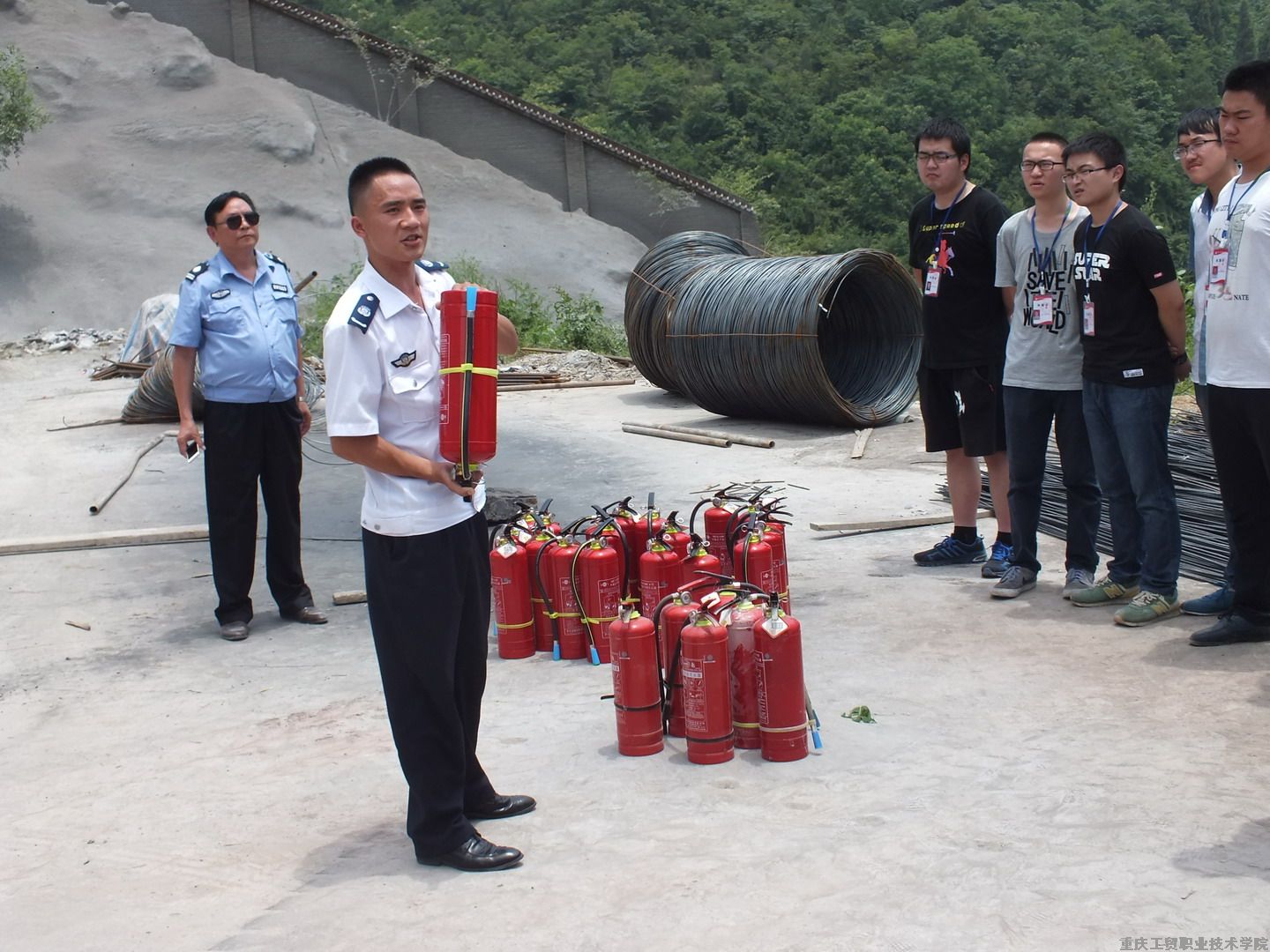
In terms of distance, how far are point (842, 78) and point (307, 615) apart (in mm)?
45833

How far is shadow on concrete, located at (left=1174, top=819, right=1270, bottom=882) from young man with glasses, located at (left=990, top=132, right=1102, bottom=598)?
2411 millimetres

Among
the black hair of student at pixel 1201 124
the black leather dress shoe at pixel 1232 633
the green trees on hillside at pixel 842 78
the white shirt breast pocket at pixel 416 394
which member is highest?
the green trees on hillside at pixel 842 78

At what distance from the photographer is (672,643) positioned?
15.1 ft

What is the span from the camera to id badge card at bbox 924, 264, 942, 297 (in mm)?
6484

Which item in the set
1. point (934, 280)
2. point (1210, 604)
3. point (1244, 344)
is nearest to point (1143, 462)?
point (1210, 604)

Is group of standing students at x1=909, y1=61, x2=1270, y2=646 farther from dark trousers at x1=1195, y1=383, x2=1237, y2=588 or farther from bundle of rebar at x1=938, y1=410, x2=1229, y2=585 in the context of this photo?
bundle of rebar at x1=938, y1=410, x2=1229, y2=585

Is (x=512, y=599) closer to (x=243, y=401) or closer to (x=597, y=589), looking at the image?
(x=597, y=589)

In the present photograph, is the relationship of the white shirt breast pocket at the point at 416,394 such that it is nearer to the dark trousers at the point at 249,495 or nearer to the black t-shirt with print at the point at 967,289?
the dark trousers at the point at 249,495

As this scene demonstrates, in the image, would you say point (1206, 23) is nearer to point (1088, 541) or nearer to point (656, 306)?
point (656, 306)

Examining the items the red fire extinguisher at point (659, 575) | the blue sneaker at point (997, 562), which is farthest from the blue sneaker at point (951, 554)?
the red fire extinguisher at point (659, 575)

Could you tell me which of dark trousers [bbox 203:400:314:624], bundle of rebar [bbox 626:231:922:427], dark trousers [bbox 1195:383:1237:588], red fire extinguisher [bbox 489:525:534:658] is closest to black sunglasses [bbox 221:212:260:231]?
dark trousers [bbox 203:400:314:624]

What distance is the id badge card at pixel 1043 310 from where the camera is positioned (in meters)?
5.87

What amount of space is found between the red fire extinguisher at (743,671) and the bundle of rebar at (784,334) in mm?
6650

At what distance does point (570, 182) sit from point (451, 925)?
30.2 meters
